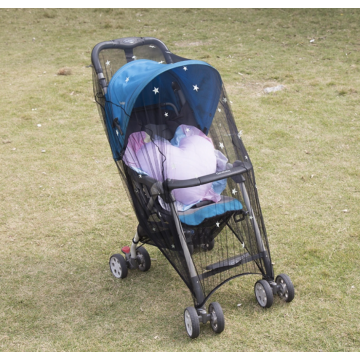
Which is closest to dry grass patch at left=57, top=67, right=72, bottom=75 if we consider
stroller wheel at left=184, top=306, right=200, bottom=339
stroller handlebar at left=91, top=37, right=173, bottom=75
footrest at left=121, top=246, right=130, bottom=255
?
stroller handlebar at left=91, top=37, right=173, bottom=75

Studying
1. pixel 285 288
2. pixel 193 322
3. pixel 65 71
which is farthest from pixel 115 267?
pixel 65 71

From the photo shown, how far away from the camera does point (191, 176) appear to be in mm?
3482

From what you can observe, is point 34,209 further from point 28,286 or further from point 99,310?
point 99,310

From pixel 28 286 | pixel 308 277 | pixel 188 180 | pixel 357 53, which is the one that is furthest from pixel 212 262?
pixel 357 53

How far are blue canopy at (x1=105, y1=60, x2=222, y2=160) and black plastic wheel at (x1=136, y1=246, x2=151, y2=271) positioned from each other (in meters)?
0.81

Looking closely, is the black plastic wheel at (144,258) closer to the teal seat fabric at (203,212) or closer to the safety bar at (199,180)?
the teal seat fabric at (203,212)

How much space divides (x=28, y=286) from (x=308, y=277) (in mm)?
2222

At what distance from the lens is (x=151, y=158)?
11.4 feet

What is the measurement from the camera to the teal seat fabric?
11.2 feet

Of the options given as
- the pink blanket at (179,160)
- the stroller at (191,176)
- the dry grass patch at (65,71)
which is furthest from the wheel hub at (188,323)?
the dry grass patch at (65,71)

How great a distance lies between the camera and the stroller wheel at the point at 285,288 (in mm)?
3523

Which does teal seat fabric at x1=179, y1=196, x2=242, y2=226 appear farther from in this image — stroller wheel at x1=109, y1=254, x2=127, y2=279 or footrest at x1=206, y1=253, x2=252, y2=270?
stroller wheel at x1=109, y1=254, x2=127, y2=279

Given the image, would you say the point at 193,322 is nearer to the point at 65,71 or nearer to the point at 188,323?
the point at 188,323

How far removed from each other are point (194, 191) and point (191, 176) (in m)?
0.11
